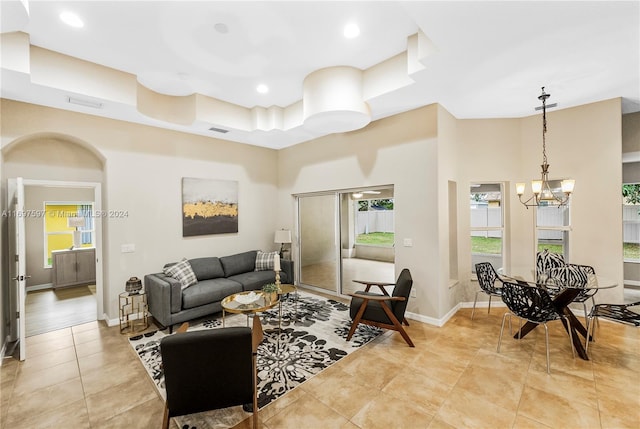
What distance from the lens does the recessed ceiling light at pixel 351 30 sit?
2.63 meters

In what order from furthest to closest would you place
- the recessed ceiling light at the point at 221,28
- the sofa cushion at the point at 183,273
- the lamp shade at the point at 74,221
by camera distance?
1. the lamp shade at the point at 74,221
2. the sofa cushion at the point at 183,273
3. the recessed ceiling light at the point at 221,28

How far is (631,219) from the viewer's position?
16.5 ft

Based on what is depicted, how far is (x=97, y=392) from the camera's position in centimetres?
249

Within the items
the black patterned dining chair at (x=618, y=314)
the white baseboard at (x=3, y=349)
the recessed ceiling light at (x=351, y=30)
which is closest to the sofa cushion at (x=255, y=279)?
the white baseboard at (x=3, y=349)

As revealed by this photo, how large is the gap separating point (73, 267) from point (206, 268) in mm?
3750

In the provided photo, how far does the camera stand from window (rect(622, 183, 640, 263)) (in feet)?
15.9

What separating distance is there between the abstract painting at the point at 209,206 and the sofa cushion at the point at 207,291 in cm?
107

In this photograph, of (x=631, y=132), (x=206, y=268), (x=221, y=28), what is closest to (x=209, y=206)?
(x=206, y=268)

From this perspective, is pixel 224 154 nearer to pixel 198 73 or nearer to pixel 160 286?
pixel 198 73

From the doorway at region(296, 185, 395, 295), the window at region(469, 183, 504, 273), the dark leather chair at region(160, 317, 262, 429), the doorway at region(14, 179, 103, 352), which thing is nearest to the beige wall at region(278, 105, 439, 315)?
the doorway at region(296, 185, 395, 295)

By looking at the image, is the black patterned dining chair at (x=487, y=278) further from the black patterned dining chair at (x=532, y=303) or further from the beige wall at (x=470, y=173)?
the black patterned dining chair at (x=532, y=303)

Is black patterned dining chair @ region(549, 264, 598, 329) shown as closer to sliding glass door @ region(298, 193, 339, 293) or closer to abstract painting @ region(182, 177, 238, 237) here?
sliding glass door @ region(298, 193, 339, 293)

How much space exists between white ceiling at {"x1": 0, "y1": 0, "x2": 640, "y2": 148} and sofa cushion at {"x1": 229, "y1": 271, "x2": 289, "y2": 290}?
2938 mm

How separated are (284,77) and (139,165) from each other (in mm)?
2720
